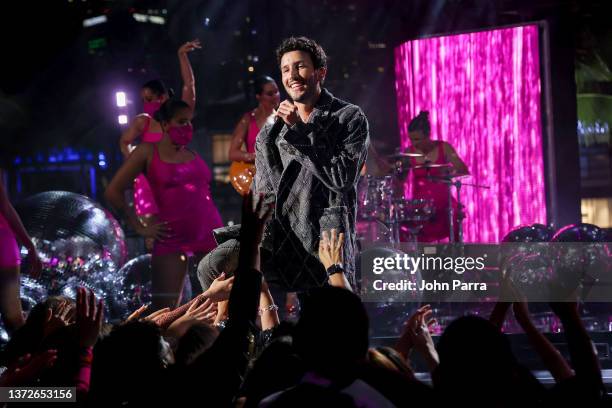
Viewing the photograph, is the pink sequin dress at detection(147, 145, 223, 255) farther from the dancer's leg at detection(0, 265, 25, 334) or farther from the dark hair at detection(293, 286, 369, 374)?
the dark hair at detection(293, 286, 369, 374)

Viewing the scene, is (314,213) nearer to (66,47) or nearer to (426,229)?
(426,229)

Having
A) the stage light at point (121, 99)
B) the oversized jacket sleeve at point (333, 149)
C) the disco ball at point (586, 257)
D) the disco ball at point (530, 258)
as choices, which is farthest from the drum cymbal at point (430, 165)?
the oversized jacket sleeve at point (333, 149)

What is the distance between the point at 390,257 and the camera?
7.54 m

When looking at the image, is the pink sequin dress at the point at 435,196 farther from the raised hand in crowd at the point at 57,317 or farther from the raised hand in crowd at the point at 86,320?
the raised hand in crowd at the point at 86,320

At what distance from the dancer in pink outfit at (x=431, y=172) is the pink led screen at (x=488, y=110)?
153 centimetres

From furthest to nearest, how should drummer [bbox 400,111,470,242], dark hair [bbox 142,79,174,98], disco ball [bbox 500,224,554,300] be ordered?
drummer [bbox 400,111,470,242] < dark hair [bbox 142,79,174,98] < disco ball [bbox 500,224,554,300]

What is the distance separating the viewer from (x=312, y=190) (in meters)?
3.97

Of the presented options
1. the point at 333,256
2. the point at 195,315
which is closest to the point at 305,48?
the point at 333,256

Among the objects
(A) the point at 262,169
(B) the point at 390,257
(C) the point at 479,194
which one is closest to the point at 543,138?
(C) the point at 479,194

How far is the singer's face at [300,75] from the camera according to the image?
4055 mm

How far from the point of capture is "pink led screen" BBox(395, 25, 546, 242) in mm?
9844

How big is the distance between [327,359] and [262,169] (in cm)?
203

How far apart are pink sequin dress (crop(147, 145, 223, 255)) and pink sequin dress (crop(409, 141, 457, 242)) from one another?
9.81 feet

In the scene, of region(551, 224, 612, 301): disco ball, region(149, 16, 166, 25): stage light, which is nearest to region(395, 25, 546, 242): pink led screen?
region(551, 224, 612, 301): disco ball
